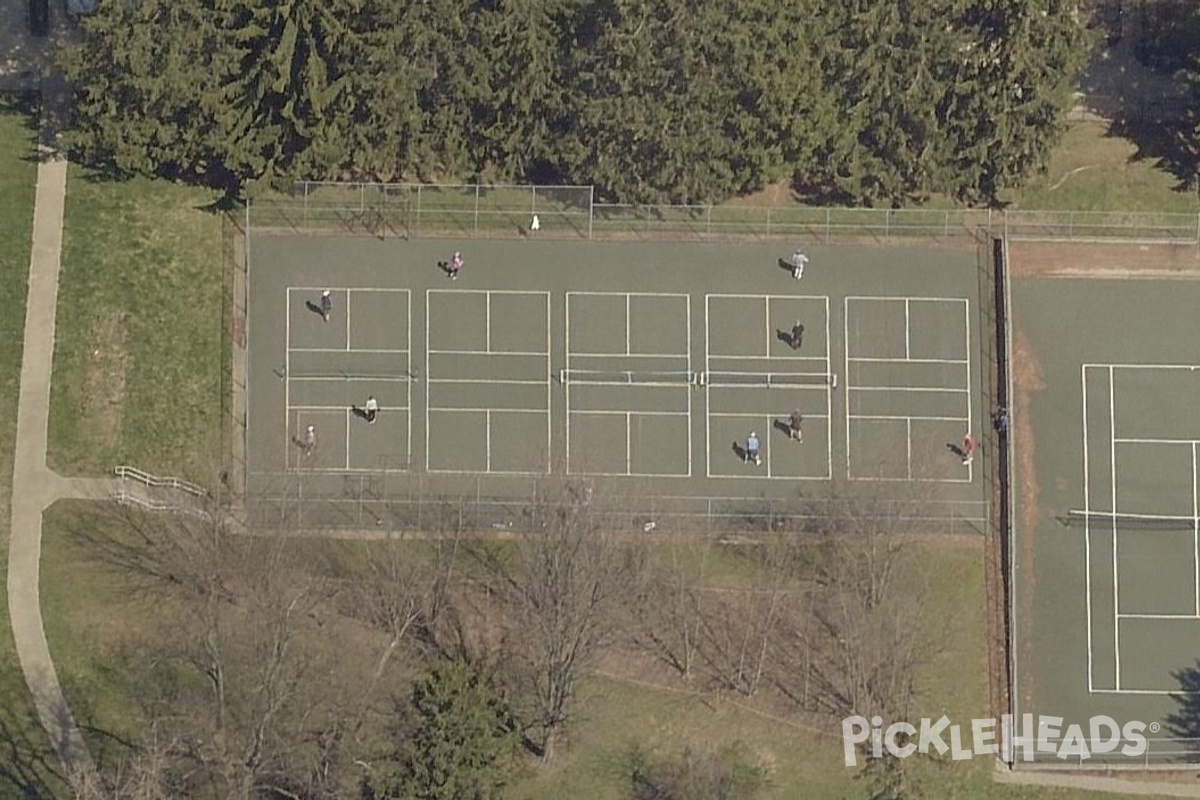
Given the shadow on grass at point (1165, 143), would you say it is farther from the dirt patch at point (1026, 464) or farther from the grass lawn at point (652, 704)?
the grass lawn at point (652, 704)

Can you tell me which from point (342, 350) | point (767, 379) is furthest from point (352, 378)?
point (767, 379)

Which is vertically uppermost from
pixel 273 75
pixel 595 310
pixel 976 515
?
pixel 273 75

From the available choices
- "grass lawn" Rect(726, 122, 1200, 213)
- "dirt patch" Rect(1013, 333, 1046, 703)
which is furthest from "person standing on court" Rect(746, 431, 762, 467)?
"dirt patch" Rect(1013, 333, 1046, 703)

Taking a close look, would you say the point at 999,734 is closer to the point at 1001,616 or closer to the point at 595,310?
the point at 1001,616

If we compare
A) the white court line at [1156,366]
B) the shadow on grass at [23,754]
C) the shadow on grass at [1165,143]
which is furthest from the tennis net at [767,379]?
the shadow on grass at [23,754]

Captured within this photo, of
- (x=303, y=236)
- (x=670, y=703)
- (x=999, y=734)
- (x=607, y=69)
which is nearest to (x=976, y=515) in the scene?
(x=999, y=734)

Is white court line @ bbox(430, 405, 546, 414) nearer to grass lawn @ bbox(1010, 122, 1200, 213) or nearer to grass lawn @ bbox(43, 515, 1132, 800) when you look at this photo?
grass lawn @ bbox(43, 515, 1132, 800)
